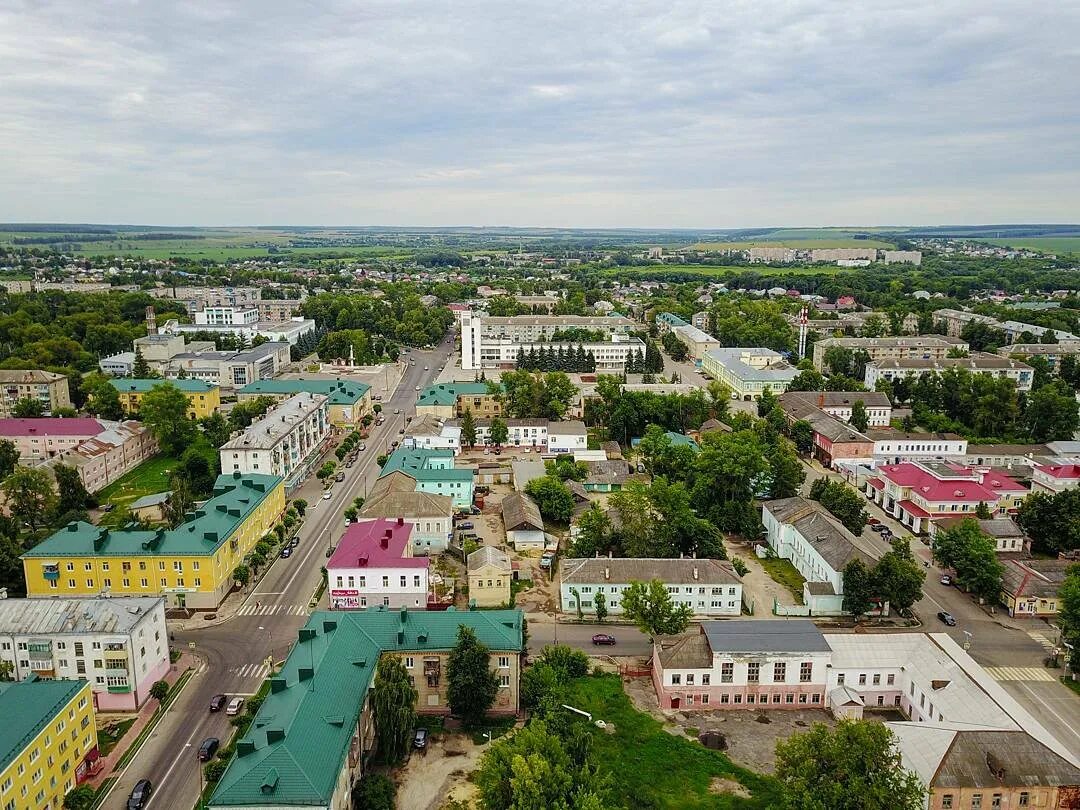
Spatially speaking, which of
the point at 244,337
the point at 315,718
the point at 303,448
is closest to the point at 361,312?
the point at 244,337

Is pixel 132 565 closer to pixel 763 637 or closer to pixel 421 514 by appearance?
pixel 421 514

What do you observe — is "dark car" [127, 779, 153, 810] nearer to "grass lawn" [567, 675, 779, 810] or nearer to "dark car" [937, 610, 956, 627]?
"grass lawn" [567, 675, 779, 810]

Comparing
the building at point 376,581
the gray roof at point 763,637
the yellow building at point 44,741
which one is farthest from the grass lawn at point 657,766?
the yellow building at point 44,741

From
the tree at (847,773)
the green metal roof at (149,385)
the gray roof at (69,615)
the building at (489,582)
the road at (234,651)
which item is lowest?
the road at (234,651)

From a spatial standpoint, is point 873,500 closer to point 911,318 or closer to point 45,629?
point 45,629

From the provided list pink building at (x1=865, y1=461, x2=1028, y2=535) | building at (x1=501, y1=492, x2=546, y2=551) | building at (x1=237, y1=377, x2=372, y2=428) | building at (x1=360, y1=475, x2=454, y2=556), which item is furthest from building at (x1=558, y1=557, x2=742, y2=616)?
building at (x1=237, y1=377, x2=372, y2=428)

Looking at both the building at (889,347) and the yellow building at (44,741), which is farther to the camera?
the building at (889,347)

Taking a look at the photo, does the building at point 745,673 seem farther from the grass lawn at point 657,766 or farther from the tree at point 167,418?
the tree at point 167,418
